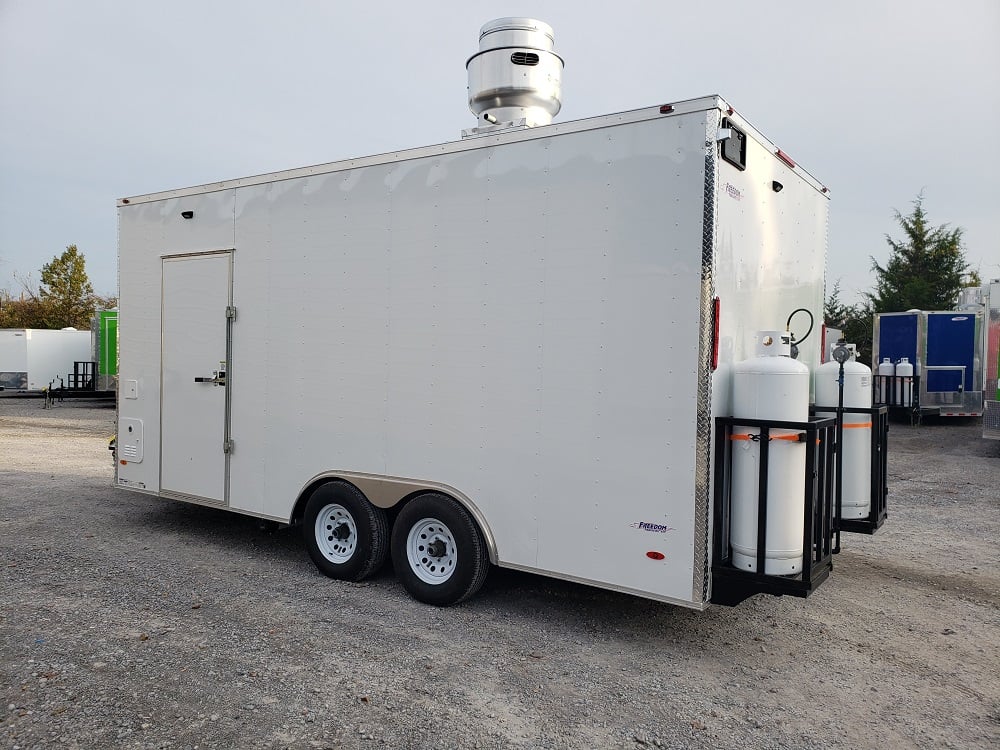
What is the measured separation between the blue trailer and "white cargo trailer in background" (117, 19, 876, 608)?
530 inches

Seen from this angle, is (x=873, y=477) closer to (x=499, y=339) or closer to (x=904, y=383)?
(x=499, y=339)

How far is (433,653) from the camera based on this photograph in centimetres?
416

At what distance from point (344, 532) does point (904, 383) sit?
51.2ft

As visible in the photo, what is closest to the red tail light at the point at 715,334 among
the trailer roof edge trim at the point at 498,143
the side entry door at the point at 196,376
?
the trailer roof edge trim at the point at 498,143

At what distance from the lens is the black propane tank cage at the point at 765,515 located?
3.90 metres

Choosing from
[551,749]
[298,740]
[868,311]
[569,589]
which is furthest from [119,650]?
[868,311]

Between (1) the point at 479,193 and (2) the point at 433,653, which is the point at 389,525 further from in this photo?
(1) the point at 479,193

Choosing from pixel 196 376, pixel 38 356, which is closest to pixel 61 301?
pixel 38 356

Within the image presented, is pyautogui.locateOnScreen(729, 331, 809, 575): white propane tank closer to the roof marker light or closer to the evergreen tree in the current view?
the roof marker light

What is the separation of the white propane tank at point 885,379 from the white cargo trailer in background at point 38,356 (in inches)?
869

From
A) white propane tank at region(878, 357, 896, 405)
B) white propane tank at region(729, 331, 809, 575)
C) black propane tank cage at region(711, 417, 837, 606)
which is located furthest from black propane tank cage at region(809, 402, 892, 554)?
white propane tank at region(878, 357, 896, 405)

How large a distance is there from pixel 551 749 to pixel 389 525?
2.34m

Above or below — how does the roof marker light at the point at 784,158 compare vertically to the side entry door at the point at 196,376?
above

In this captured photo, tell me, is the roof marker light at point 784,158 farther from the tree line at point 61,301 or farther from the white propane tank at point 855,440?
the tree line at point 61,301
